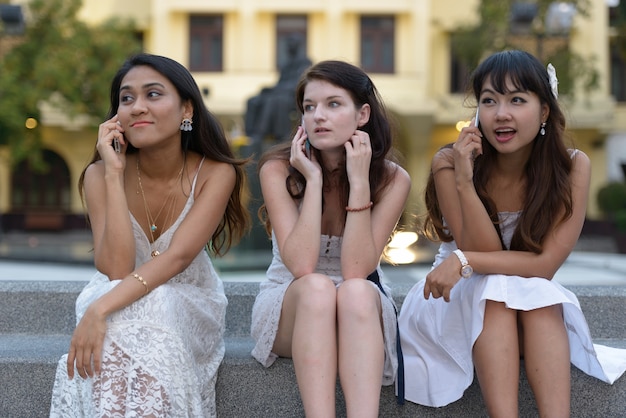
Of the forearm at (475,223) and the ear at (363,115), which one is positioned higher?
the ear at (363,115)

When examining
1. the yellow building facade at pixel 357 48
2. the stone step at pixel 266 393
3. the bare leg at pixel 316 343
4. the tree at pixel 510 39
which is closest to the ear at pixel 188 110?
the bare leg at pixel 316 343

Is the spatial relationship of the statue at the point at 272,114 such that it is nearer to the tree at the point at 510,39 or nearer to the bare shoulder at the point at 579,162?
the tree at the point at 510,39

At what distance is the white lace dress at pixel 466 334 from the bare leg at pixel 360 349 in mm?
353

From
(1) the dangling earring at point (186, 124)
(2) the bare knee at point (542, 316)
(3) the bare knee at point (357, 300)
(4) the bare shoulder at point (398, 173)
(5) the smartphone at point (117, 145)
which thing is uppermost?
(1) the dangling earring at point (186, 124)

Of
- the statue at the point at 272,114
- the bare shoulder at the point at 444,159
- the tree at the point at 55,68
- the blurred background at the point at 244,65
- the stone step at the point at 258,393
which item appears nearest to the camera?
the stone step at the point at 258,393

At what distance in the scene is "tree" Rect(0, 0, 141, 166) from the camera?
19.6m

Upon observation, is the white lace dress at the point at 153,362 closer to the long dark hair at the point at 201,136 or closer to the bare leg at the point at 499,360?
the long dark hair at the point at 201,136

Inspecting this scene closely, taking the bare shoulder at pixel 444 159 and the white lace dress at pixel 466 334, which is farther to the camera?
the bare shoulder at pixel 444 159

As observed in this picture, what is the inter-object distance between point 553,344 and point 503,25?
16.9m

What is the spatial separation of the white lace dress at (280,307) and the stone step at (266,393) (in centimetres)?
8

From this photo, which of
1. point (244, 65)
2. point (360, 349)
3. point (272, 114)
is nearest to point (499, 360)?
point (360, 349)

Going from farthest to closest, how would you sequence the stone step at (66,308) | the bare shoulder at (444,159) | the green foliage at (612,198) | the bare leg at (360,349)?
the green foliage at (612,198) → the stone step at (66,308) → the bare shoulder at (444,159) → the bare leg at (360,349)

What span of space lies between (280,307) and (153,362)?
1.66 ft

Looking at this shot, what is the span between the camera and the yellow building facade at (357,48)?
73.7 ft
